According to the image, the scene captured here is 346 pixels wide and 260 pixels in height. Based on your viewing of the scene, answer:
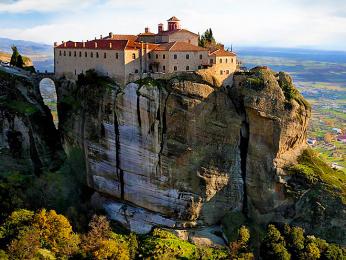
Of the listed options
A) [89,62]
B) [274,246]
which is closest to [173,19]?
[89,62]

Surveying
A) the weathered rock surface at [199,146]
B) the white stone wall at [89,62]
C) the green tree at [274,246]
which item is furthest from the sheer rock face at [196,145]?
the green tree at [274,246]

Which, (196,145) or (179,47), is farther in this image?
(179,47)

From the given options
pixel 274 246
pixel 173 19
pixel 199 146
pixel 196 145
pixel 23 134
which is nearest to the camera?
pixel 274 246

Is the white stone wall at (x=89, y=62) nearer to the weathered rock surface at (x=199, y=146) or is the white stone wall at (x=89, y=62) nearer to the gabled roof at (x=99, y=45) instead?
the gabled roof at (x=99, y=45)

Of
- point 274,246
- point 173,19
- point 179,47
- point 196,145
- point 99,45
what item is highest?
point 173,19

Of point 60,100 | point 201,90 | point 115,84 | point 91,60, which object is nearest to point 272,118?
point 201,90

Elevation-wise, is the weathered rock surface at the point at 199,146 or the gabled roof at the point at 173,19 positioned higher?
the gabled roof at the point at 173,19

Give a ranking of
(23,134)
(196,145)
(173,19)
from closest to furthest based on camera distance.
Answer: (196,145) < (23,134) < (173,19)

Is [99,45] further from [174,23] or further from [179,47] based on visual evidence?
[174,23]
